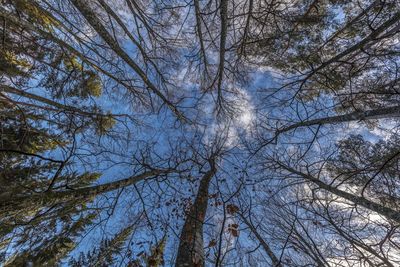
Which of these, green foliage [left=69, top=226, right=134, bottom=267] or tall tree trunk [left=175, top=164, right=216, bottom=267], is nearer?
tall tree trunk [left=175, top=164, right=216, bottom=267]

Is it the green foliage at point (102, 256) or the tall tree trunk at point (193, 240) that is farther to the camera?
the green foliage at point (102, 256)

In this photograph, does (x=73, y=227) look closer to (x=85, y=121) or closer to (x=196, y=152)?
(x=85, y=121)

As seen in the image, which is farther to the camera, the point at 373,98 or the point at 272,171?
the point at 272,171

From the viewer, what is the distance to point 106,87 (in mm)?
6703

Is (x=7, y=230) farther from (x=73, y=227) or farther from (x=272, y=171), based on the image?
(x=272, y=171)

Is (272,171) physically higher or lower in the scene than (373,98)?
lower

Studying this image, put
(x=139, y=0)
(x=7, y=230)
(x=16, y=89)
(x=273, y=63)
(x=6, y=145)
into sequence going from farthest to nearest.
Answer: (x=6, y=145)
(x=273, y=63)
(x=16, y=89)
(x=139, y=0)
(x=7, y=230)

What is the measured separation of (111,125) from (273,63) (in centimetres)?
589

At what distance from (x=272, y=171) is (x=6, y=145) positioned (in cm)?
886

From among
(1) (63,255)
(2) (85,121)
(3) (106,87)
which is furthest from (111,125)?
(1) (63,255)

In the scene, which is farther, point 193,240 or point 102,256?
point 102,256

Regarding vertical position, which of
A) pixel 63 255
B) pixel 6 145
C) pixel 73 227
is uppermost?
pixel 6 145

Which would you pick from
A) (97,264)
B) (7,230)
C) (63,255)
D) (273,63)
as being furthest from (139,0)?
(63,255)

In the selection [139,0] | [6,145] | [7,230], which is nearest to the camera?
[7,230]
